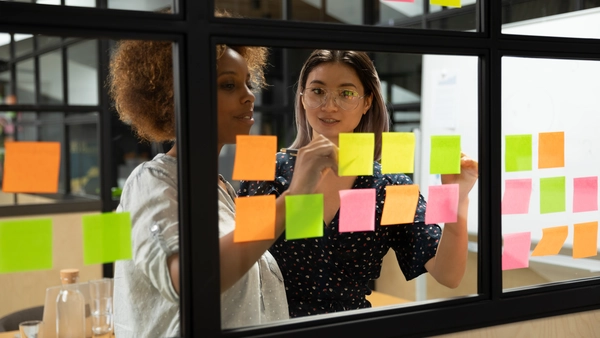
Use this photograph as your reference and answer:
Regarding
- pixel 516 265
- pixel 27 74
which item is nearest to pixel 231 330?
pixel 516 265

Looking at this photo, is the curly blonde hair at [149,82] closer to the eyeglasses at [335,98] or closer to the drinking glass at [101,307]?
the eyeglasses at [335,98]

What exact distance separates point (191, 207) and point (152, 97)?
1.13 feet

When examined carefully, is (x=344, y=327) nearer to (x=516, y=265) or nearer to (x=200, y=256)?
(x=200, y=256)

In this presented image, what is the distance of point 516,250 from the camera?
1535 mm

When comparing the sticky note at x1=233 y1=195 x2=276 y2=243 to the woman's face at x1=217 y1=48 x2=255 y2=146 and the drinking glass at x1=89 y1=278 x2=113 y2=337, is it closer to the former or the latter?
the woman's face at x1=217 y1=48 x2=255 y2=146

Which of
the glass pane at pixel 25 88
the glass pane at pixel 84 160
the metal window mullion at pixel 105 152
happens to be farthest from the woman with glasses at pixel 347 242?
the glass pane at pixel 25 88

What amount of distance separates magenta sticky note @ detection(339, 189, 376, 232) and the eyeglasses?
336 millimetres

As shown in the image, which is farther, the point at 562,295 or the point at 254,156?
the point at 562,295

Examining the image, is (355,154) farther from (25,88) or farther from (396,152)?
(25,88)

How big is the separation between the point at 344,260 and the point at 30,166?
905 mm

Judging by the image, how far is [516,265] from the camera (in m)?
1.53

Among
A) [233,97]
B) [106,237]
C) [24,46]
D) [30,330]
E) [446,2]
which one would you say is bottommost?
[30,330]

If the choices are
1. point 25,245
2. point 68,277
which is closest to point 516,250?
point 25,245

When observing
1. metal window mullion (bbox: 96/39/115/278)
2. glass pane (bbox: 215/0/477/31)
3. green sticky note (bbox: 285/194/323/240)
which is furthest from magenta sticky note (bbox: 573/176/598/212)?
metal window mullion (bbox: 96/39/115/278)
